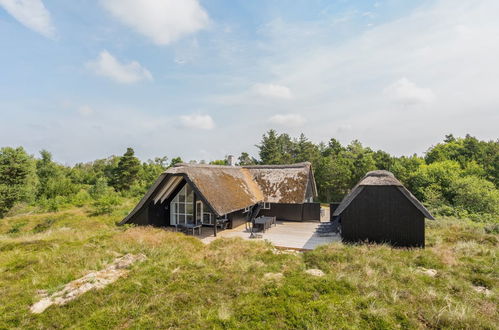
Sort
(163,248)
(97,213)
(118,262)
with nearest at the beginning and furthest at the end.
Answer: (118,262) < (163,248) < (97,213)

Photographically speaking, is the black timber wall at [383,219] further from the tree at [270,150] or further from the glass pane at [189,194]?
the tree at [270,150]

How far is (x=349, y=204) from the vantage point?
41.2ft

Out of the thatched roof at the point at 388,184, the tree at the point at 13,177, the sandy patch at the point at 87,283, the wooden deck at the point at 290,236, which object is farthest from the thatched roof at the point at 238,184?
the tree at the point at 13,177

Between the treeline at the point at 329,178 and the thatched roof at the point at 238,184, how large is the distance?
477 inches

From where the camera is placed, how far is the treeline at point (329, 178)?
22734 millimetres

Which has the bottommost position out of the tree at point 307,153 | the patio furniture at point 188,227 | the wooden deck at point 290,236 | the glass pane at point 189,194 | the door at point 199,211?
the wooden deck at point 290,236

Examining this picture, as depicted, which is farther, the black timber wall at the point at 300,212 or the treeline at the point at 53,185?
the treeline at the point at 53,185

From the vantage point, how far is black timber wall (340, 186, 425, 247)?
38.7 feet

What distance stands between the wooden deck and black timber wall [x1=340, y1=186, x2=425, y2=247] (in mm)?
1755

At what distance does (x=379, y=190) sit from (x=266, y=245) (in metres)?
6.31

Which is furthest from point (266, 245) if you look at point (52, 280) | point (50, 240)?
point (50, 240)

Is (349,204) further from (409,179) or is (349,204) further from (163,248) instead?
(409,179)

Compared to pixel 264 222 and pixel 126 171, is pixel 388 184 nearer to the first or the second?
pixel 264 222

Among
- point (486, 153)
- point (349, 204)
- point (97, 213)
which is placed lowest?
point (97, 213)
